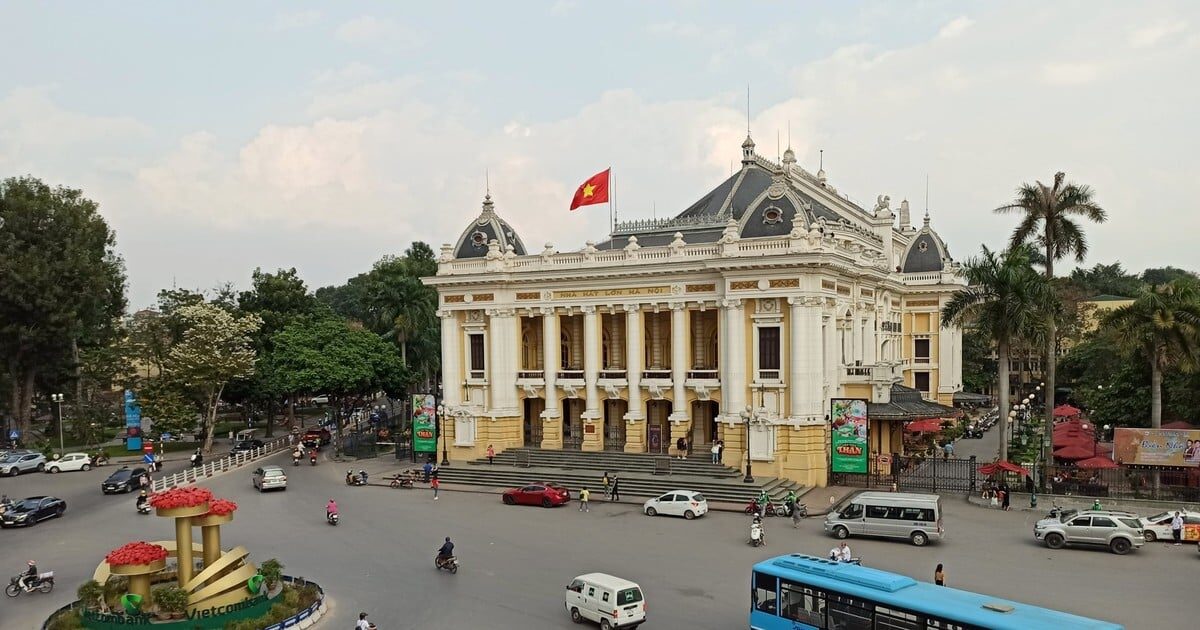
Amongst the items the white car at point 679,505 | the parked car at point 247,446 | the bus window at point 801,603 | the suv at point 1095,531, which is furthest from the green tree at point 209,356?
the suv at point 1095,531

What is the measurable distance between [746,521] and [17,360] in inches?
2036

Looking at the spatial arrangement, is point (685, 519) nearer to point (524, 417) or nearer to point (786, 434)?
point (786, 434)

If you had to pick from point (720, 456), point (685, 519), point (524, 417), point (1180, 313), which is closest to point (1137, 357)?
point (1180, 313)

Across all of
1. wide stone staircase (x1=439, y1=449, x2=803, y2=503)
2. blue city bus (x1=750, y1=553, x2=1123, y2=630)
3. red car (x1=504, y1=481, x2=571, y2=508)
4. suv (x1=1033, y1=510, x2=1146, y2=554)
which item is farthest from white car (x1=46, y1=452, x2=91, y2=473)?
suv (x1=1033, y1=510, x2=1146, y2=554)

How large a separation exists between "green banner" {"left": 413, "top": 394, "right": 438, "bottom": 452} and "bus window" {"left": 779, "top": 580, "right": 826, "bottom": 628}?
3262 cm

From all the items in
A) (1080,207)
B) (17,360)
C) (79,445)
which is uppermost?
(1080,207)

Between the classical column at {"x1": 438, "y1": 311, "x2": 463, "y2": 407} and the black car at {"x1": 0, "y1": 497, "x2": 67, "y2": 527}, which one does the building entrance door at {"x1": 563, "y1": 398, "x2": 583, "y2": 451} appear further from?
the black car at {"x1": 0, "y1": 497, "x2": 67, "y2": 527}

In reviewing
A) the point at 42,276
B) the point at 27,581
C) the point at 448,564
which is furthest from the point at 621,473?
the point at 42,276

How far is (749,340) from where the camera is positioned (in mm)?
41312

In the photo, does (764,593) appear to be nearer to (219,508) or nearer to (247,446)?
(219,508)

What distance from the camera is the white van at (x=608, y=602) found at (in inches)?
798

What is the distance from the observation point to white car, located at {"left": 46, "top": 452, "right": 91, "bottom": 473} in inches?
1971

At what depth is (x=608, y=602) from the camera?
66.8 ft

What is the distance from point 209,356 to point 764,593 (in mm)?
45683
